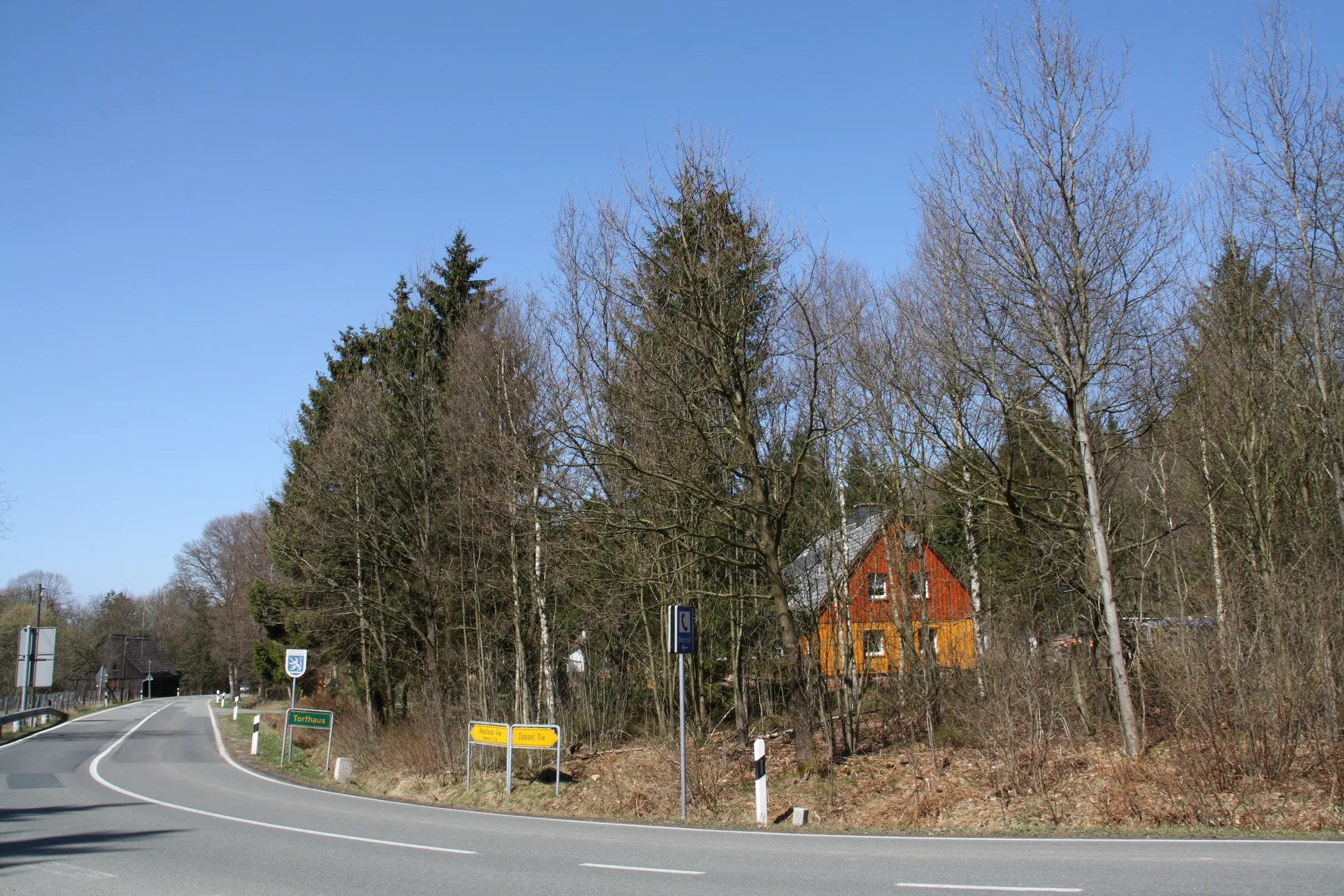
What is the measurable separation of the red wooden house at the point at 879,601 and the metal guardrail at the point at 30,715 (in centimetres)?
2966

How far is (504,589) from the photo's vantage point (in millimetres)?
22422

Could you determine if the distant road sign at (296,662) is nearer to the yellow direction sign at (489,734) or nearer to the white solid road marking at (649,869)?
the yellow direction sign at (489,734)

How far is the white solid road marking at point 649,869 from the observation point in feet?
28.9

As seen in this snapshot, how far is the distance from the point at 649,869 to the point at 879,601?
35.9ft

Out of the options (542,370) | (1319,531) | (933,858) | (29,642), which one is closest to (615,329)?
(542,370)

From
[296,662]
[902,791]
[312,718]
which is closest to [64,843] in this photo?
[902,791]

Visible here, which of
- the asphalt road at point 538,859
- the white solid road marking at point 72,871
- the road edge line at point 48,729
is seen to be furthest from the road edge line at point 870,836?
the road edge line at point 48,729

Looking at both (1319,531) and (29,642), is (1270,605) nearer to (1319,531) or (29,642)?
(1319,531)

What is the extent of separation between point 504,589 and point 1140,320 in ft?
48.4

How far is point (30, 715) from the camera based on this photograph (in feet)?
125

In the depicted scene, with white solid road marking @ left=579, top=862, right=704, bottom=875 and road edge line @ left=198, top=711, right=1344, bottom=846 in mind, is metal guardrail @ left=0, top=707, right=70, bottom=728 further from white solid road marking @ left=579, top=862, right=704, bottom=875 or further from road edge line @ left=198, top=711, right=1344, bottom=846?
white solid road marking @ left=579, top=862, right=704, bottom=875

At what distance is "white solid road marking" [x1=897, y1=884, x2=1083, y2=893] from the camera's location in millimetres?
7438

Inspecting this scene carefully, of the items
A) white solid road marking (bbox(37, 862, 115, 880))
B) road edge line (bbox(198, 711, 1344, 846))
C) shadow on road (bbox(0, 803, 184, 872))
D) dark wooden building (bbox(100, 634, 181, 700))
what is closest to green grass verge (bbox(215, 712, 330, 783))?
road edge line (bbox(198, 711, 1344, 846))

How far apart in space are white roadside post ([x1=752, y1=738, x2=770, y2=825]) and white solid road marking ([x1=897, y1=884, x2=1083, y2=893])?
511cm
